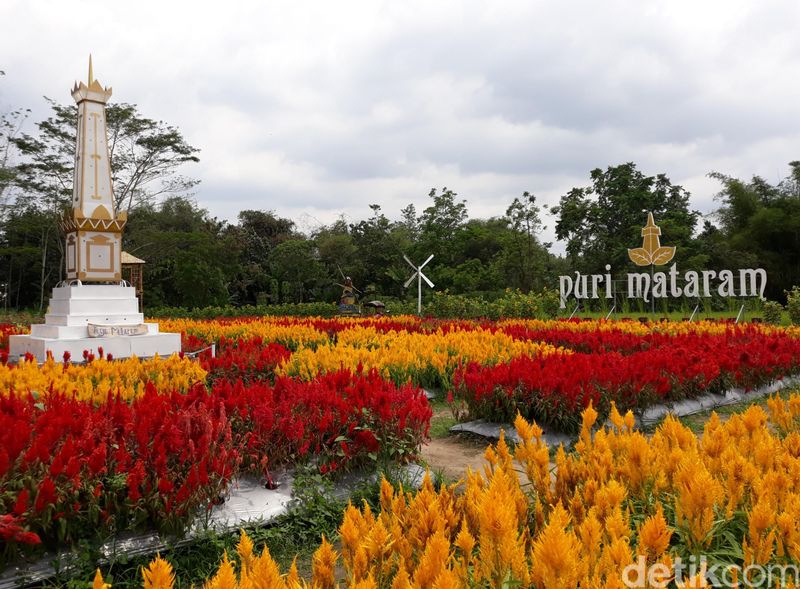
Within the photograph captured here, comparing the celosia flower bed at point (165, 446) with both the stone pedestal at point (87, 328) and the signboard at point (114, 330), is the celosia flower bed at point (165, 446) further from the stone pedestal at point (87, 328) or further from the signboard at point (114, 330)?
the signboard at point (114, 330)

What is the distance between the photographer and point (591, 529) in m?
1.69

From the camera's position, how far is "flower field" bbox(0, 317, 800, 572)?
8.16 ft

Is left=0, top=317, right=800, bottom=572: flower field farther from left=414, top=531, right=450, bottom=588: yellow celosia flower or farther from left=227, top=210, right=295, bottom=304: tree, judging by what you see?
left=227, top=210, right=295, bottom=304: tree

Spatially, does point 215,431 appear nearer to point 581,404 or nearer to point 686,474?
point 686,474

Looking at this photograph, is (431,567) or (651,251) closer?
(431,567)

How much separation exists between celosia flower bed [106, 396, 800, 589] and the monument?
7.44m

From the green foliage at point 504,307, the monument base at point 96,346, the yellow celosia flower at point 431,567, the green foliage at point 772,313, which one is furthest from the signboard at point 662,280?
the yellow celosia flower at point 431,567

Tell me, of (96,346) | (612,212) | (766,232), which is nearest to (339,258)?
(612,212)

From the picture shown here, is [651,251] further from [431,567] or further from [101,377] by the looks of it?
[431,567]

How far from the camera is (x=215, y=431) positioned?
132 inches

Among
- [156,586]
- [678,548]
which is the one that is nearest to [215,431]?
[156,586]

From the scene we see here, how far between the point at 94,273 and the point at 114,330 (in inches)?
47.5

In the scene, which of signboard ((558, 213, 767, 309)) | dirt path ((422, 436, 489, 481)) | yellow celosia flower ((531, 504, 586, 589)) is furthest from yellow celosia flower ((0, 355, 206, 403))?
signboard ((558, 213, 767, 309))

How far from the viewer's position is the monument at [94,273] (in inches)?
349
